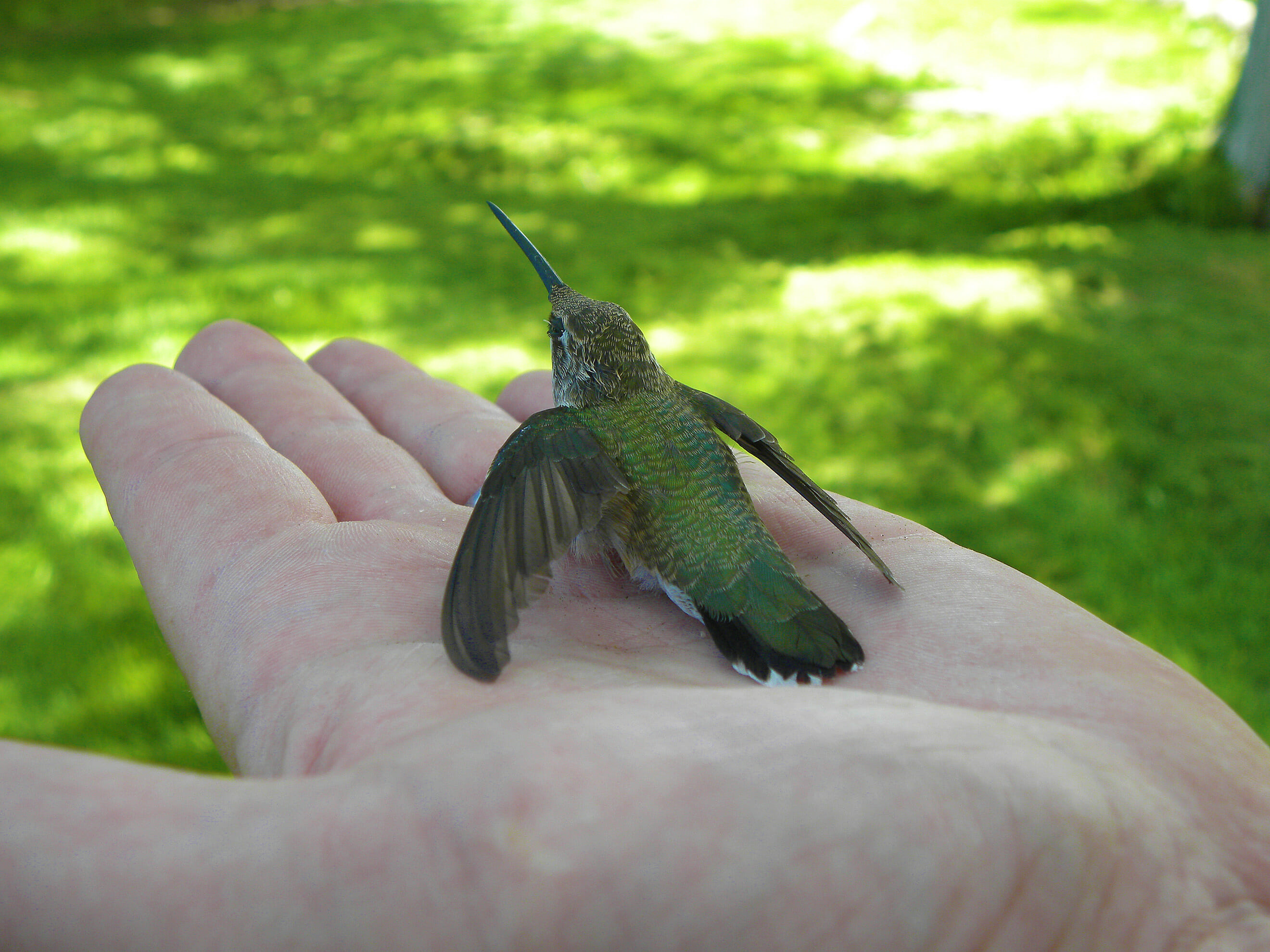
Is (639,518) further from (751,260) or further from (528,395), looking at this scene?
(751,260)

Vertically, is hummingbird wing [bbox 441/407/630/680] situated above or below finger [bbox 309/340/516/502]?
above

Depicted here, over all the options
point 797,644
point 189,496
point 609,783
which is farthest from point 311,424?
point 609,783

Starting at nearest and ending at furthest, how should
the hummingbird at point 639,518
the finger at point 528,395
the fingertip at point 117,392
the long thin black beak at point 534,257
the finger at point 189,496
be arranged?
the hummingbird at point 639,518 → the finger at point 189,496 → the fingertip at point 117,392 → the long thin black beak at point 534,257 → the finger at point 528,395

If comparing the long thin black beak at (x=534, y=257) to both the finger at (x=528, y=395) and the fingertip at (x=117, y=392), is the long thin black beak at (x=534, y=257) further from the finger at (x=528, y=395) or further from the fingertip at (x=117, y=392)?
the fingertip at (x=117, y=392)

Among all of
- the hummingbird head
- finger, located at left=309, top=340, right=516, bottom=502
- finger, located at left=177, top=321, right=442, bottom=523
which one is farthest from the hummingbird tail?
finger, located at left=309, top=340, right=516, bottom=502

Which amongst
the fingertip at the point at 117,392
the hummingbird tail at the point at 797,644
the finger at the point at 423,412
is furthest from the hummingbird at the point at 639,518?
the fingertip at the point at 117,392

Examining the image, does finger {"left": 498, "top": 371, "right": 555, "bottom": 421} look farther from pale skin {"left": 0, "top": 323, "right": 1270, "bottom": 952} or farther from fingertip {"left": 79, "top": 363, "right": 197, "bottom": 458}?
pale skin {"left": 0, "top": 323, "right": 1270, "bottom": 952}
